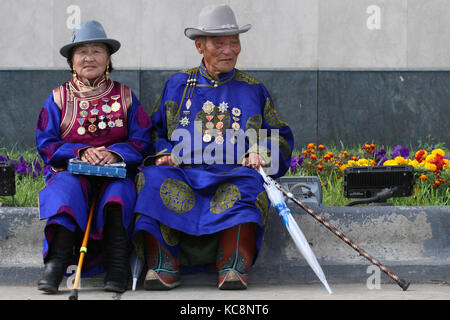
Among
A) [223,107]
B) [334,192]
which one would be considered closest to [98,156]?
[223,107]

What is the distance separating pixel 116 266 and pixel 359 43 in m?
3.86

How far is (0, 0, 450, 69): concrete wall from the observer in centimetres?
692

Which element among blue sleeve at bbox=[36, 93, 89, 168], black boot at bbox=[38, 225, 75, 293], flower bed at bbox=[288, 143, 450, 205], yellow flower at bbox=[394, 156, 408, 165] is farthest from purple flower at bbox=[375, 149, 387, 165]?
black boot at bbox=[38, 225, 75, 293]

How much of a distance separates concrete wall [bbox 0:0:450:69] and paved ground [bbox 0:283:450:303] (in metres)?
3.24

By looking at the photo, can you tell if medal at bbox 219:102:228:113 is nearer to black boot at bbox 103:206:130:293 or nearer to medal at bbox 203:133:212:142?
medal at bbox 203:133:212:142

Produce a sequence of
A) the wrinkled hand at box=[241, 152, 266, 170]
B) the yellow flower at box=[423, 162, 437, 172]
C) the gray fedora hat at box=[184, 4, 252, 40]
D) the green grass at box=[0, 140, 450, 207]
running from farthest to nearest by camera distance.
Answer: the yellow flower at box=[423, 162, 437, 172] → the green grass at box=[0, 140, 450, 207] → the gray fedora hat at box=[184, 4, 252, 40] → the wrinkled hand at box=[241, 152, 266, 170]

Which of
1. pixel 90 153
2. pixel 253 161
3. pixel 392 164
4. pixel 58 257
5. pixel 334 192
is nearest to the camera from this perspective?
pixel 58 257

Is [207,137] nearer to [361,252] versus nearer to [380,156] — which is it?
[361,252]

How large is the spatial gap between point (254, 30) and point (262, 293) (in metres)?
3.59

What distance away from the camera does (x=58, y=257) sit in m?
3.83

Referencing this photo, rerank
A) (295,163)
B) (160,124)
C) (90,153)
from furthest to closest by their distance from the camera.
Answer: (295,163) < (160,124) < (90,153)

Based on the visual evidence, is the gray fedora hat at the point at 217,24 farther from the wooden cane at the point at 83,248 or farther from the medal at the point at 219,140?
the wooden cane at the point at 83,248

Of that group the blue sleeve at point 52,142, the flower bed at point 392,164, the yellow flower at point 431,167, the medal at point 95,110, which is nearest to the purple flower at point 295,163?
the flower bed at point 392,164

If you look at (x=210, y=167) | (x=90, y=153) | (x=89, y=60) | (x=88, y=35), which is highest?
(x=88, y=35)
